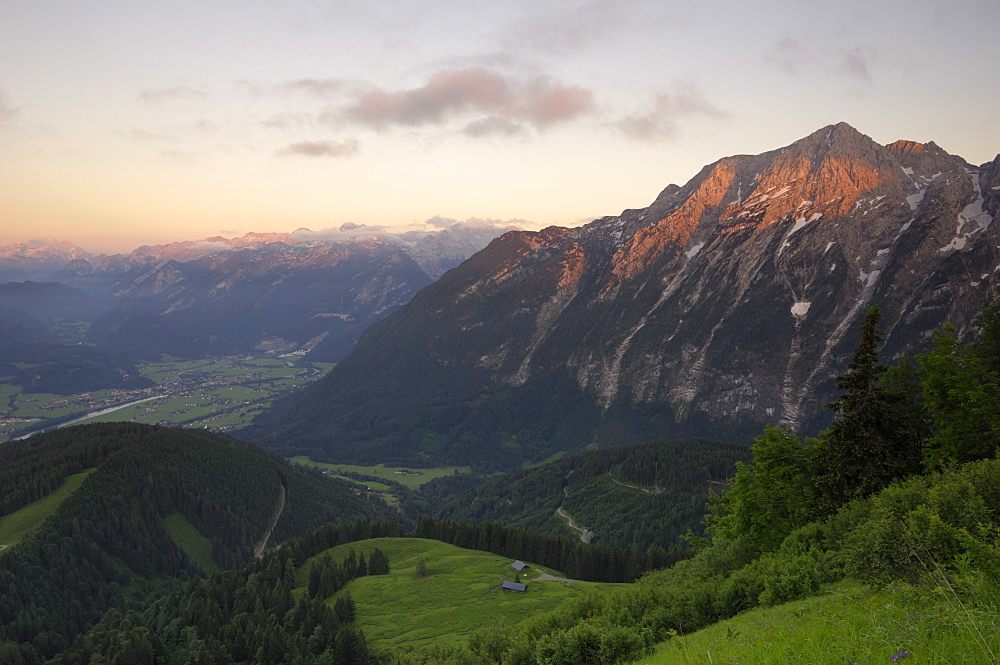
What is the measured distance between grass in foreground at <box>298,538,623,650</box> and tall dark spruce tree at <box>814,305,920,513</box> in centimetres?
3241

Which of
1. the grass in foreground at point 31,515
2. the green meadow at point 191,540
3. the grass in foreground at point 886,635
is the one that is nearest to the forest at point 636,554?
the grass in foreground at point 886,635

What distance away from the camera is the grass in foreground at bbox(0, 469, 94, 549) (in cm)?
15238

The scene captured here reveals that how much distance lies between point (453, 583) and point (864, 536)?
85676mm

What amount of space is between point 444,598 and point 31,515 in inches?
5922

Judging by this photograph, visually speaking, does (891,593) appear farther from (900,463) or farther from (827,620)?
(900,463)

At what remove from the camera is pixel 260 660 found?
246 ft

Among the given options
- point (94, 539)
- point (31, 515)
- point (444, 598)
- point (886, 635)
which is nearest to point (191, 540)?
point (94, 539)

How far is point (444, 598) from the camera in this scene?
92438 mm

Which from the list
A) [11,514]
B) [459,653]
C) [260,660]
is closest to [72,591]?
[11,514]

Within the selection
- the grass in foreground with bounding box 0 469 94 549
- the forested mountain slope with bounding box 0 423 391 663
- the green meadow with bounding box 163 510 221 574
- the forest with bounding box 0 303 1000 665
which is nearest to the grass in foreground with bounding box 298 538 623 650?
the forest with bounding box 0 303 1000 665

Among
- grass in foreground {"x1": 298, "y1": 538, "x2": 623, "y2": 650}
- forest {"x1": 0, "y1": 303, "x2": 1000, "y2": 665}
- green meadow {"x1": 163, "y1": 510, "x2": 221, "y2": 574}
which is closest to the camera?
forest {"x1": 0, "y1": 303, "x2": 1000, "y2": 665}

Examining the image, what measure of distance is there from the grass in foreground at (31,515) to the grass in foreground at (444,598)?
99617 millimetres

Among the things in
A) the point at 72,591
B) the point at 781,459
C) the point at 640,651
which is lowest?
the point at 72,591

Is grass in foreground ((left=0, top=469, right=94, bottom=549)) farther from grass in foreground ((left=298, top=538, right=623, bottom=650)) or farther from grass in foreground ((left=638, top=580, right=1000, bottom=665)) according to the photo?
grass in foreground ((left=638, top=580, right=1000, bottom=665))
